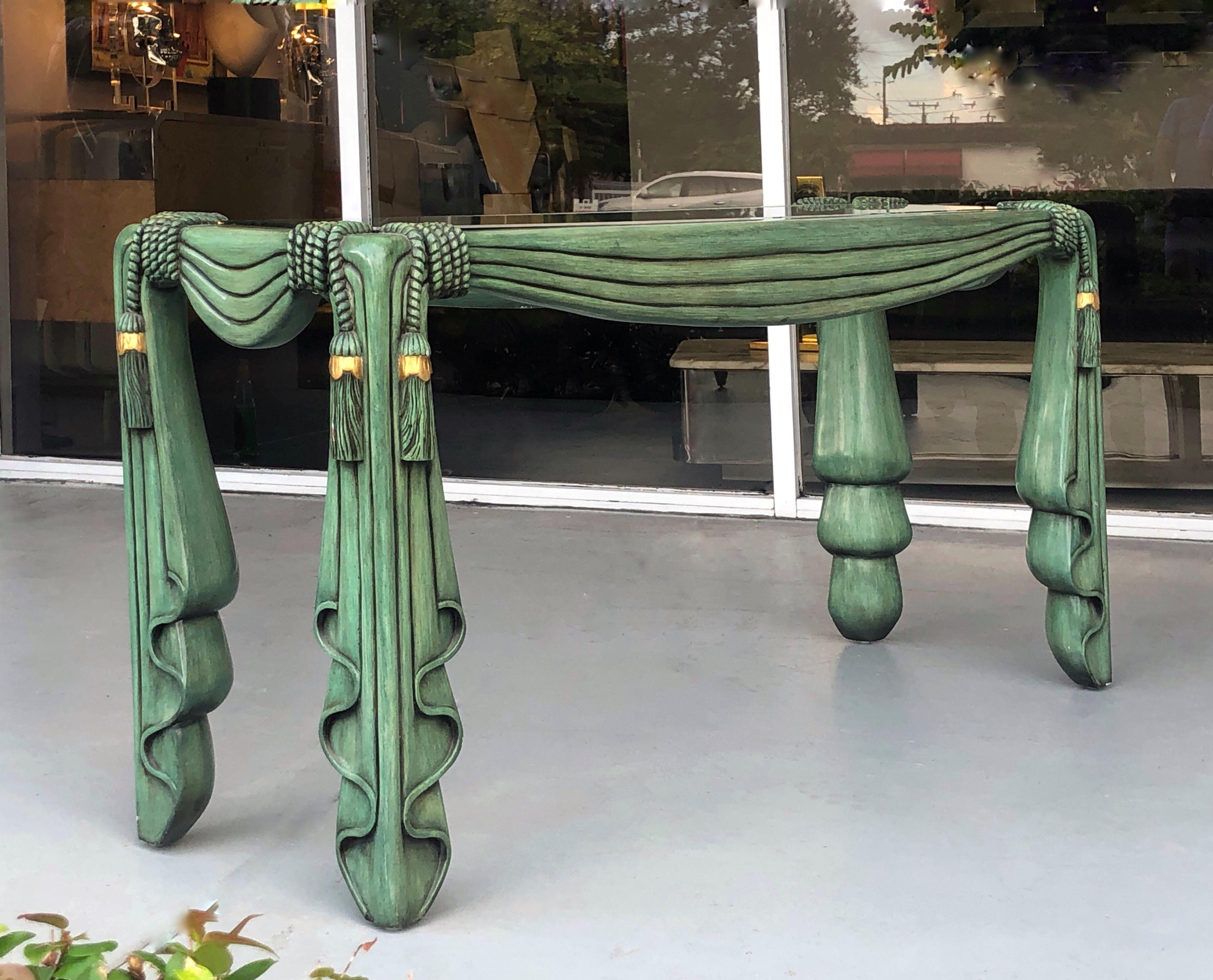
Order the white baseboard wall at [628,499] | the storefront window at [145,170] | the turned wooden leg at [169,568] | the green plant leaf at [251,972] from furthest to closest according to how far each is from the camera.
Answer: the storefront window at [145,170]
the white baseboard wall at [628,499]
the turned wooden leg at [169,568]
the green plant leaf at [251,972]

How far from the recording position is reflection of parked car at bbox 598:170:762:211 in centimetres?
348

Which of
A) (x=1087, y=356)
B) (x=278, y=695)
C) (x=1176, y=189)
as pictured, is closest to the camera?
(x=1087, y=356)

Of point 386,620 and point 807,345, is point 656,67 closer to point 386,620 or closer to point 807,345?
point 807,345

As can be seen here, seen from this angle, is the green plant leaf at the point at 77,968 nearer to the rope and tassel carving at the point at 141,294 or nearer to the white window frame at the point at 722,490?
the rope and tassel carving at the point at 141,294

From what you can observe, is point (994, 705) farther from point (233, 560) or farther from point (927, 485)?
point (927, 485)

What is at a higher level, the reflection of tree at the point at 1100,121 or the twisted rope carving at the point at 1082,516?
the reflection of tree at the point at 1100,121

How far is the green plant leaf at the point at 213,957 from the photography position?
600mm

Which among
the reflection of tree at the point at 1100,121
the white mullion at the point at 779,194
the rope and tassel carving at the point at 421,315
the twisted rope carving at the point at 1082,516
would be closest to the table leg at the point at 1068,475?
the twisted rope carving at the point at 1082,516

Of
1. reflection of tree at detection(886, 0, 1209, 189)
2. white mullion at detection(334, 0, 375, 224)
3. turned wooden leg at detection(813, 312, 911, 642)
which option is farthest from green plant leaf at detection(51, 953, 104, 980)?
white mullion at detection(334, 0, 375, 224)

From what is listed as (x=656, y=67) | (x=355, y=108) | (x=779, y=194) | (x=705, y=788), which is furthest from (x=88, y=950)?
(x=355, y=108)

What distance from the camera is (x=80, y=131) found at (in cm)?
438

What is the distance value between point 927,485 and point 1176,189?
36.4 inches

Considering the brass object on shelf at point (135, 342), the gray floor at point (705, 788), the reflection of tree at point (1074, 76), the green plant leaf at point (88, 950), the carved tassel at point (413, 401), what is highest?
the reflection of tree at point (1074, 76)

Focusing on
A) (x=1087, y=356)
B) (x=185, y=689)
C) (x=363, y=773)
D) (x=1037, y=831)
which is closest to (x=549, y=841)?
(x=363, y=773)
